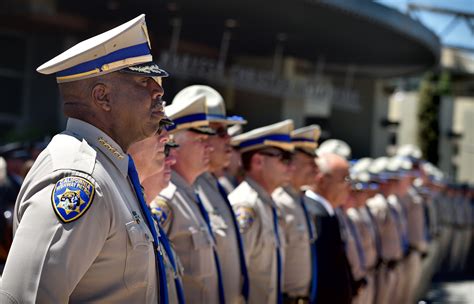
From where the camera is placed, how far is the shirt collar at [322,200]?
5630 millimetres

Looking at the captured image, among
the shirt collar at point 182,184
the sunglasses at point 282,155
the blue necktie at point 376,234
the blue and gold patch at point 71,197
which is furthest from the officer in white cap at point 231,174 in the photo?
the blue and gold patch at point 71,197

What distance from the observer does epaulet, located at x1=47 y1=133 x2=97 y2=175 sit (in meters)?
2.00

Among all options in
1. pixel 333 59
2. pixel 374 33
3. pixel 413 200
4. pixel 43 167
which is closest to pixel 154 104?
pixel 43 167

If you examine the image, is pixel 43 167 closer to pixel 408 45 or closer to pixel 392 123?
pixel 408 45

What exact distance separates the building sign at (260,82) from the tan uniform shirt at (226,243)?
10288 mm

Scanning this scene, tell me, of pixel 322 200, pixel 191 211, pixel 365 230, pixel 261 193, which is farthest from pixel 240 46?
pixel 191 211

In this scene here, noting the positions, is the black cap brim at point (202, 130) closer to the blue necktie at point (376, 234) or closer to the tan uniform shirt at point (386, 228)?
the blue necktie at point (376, 234)

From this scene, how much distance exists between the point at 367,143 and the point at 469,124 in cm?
1146

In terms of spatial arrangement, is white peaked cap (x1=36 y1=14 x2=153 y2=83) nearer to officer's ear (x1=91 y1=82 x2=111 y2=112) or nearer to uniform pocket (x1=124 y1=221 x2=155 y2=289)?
officer's ear (x1=91 y1=82 x2=111 y2=112)

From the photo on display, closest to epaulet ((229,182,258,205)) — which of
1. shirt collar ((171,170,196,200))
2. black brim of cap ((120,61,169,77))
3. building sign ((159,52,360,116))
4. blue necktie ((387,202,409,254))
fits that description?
shirt collar ((171,170,196,200))

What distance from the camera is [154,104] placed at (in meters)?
2.29

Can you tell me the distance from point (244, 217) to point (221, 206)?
334 millimetres

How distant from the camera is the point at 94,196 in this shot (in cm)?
197

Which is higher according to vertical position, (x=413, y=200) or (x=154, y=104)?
(x=154, y=104)
